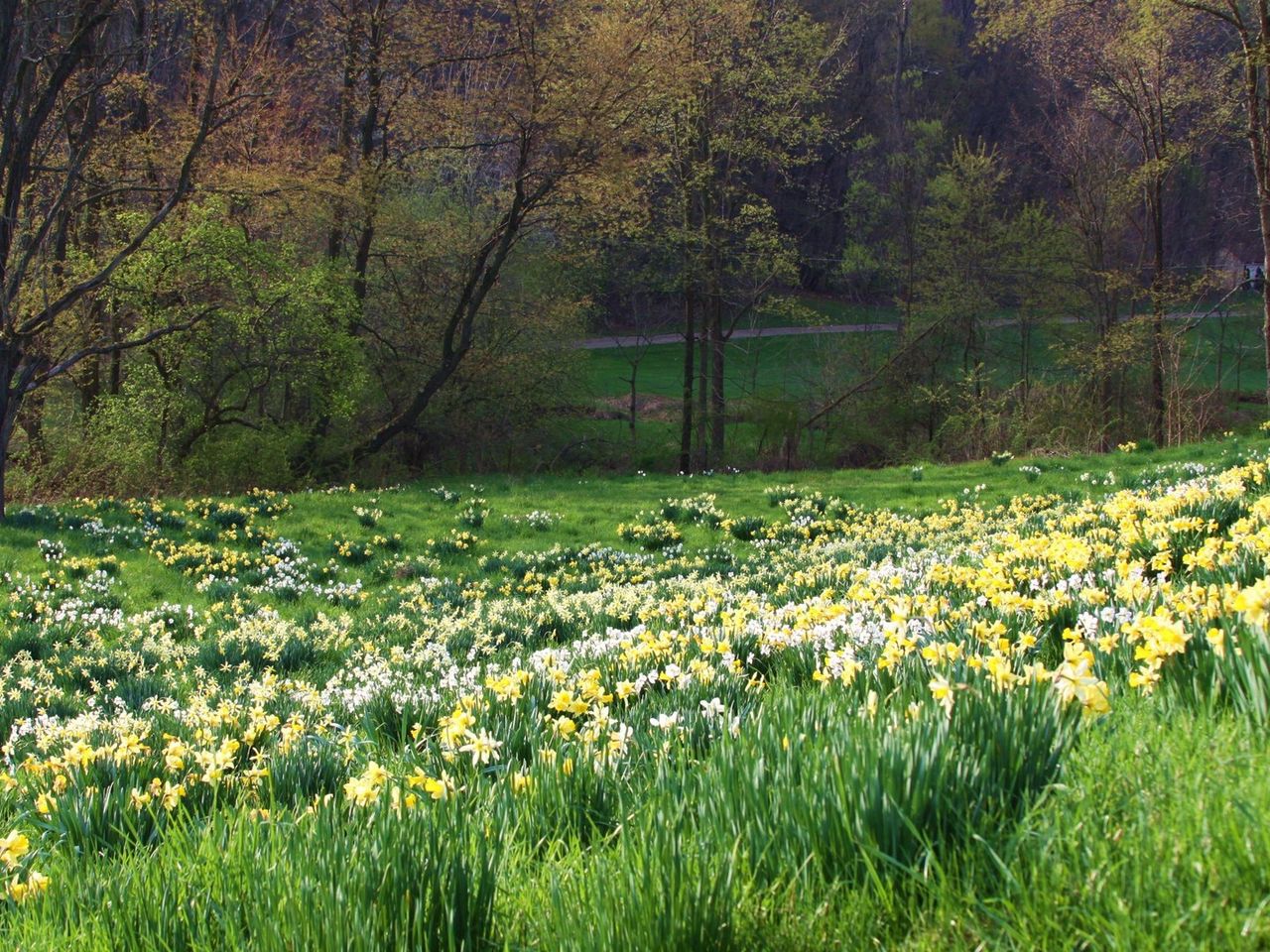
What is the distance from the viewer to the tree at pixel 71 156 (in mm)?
13695

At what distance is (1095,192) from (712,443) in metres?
15.8

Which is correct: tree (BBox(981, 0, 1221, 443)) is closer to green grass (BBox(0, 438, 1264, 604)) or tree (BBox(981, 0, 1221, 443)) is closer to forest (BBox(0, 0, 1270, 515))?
forest (BBox(0, 0, 1270, 515))

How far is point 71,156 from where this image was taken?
57.5ft

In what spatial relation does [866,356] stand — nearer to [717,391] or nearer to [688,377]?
[717,391]

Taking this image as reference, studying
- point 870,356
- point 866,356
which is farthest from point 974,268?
point 866,356

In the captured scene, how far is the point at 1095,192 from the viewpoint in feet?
103

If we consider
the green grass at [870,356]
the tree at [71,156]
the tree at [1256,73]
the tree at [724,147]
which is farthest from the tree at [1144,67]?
the tree at [71,156]

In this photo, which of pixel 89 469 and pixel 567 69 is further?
pixel 567 69

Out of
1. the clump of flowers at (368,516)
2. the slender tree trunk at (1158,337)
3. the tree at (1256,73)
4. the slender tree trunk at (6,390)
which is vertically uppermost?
the tree at (1256,73)

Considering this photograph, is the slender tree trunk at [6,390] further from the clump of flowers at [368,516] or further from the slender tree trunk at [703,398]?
the slender tree trunk at [703,398]

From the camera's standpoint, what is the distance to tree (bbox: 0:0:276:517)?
13.7 metres

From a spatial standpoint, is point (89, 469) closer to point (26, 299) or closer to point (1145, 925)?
point (26, 299)

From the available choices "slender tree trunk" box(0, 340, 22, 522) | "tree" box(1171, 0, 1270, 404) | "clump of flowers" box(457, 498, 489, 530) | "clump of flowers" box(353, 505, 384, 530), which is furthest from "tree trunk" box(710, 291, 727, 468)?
"slender tree trunk" box(0, 340, 22, 522)

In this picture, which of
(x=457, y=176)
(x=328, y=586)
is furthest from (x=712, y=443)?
(x=328, y=586)
